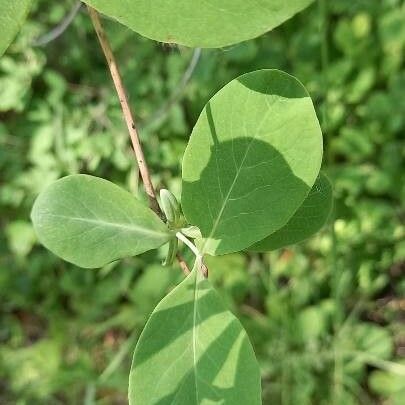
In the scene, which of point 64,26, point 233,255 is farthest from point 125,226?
point 233,255

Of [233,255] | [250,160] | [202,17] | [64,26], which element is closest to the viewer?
[202,17]

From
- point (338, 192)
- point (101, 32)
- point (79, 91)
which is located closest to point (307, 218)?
point (101, 32)

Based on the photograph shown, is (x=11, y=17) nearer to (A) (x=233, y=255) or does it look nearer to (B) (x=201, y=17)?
(B) (x=201, y=17)

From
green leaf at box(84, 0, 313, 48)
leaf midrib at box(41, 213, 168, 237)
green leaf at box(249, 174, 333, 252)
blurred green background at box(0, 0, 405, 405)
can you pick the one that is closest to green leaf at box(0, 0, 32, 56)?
green leaf at box(84, 0, 313, 48)

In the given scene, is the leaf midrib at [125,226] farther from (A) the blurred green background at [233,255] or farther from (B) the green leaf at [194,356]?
(A) the blurred green background at [233,255]

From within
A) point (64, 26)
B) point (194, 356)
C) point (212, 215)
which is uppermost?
point (64, 26)

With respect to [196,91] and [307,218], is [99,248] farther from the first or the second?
[196,91]

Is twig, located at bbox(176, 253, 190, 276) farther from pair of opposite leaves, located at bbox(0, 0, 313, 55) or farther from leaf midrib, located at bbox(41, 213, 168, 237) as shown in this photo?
pair of opposite leaves, located at bbox(0, 0, 313, 55)
